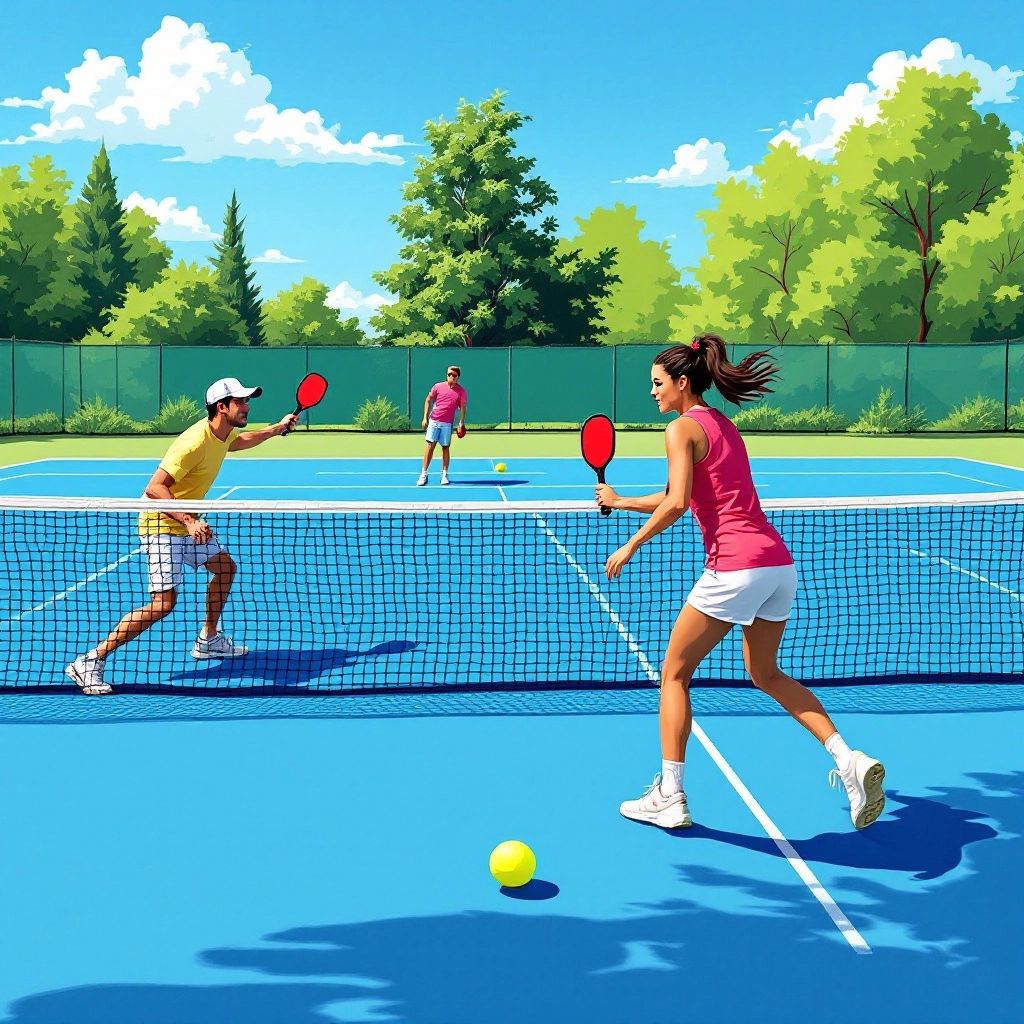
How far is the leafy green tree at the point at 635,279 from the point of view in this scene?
10200 cm

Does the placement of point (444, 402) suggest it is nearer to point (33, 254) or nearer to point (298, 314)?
point (33, 254)

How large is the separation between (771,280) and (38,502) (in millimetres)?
51665

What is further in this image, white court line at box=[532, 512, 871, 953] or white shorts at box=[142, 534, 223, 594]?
white shorts at box=[142, 534, 223, 594]

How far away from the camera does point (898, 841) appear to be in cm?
496

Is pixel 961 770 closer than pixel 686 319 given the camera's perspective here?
Yes

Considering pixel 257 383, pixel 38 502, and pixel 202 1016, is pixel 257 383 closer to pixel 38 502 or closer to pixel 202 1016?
pixel 38 502

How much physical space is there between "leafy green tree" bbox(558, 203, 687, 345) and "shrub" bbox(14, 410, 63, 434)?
70.5 m

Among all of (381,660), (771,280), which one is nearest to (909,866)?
(381,660)

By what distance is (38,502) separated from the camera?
25.5 ft

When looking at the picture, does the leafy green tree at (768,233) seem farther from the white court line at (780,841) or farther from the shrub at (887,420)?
the white court line at (780,841)

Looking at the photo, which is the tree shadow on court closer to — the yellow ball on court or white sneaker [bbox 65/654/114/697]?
the yellow ball on court

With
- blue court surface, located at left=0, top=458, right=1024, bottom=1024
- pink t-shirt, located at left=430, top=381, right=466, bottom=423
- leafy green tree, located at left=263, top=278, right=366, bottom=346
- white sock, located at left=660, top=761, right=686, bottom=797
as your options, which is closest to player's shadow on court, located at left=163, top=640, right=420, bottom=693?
blue court surface, located at left=0, top=458, right=1024, bottom=1024

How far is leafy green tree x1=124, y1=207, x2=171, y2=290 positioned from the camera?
8600 cm

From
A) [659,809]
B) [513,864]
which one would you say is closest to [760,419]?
[659,809]
